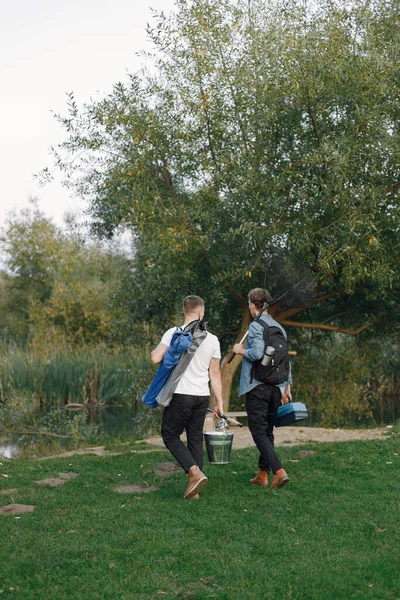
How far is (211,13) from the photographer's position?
11945mm

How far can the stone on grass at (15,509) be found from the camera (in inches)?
257

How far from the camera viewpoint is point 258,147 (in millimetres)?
11453

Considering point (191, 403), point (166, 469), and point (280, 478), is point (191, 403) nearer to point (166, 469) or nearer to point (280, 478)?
point (280, 478)

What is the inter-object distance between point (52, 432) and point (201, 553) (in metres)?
11.2

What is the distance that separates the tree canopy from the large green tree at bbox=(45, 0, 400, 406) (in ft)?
0.08

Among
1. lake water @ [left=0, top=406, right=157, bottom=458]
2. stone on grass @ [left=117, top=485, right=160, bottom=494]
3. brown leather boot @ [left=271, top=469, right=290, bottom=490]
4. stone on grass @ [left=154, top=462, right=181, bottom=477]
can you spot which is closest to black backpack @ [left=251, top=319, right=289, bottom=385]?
brown leather boot @ [left=271, top=469, right=290, bottom=490]

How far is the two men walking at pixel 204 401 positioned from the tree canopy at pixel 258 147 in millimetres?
3331

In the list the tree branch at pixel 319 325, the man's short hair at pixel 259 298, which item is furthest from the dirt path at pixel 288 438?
the man's short hair at pixel 259 298

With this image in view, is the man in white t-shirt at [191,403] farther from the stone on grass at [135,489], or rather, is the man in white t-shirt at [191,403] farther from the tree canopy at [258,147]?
the tree canopy at [258,147]

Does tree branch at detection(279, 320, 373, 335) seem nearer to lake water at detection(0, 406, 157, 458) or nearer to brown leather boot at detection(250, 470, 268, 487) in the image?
lake water at detection(0, 406, 157, 458)

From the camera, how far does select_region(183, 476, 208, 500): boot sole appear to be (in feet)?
22.1

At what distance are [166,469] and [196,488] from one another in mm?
1710

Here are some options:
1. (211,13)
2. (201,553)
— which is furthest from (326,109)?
(201,553)

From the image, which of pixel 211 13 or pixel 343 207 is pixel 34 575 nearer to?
pixel 343 207
